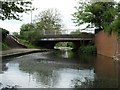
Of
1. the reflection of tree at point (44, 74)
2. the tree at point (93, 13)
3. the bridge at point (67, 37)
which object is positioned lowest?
the bridge at point (67, 37)

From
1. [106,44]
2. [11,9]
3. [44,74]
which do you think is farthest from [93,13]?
[11,9]

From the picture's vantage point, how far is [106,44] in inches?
1662

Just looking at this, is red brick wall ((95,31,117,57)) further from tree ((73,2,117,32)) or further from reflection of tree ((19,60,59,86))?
reflection of tree ((19,60,59,86))

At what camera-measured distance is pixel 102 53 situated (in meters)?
45.1

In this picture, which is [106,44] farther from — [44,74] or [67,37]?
[44,74]

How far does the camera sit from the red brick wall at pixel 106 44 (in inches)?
1451

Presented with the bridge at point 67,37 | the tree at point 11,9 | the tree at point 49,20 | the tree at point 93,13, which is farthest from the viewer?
the tree at point 49,20

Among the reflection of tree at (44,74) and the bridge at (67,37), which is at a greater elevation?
the reflection of tree at (44,74)

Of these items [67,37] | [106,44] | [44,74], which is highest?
[44,74]

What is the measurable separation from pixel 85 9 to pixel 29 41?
22829 mm

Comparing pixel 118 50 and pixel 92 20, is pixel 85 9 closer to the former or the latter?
pixel 92 20

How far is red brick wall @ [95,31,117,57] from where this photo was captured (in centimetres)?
3684

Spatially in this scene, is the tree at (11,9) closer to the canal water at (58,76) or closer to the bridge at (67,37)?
the canal water at (58,76)

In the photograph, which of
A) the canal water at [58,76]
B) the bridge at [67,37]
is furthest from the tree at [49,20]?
the canal water at [58,76]
